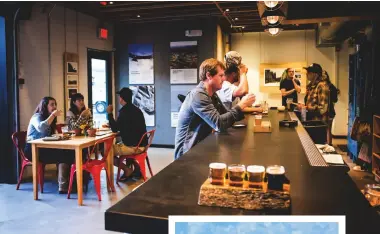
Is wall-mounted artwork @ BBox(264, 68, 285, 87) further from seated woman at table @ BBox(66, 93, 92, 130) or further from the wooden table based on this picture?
the wooden table

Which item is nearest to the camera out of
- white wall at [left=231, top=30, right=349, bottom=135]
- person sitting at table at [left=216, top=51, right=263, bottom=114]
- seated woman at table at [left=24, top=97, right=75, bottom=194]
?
person sitting at table at [left=216, top=51, right=263, bottom=114]

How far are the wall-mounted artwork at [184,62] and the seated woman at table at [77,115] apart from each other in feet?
9.70

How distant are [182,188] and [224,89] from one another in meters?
2.64

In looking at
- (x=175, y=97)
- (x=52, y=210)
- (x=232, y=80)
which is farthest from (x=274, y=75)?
(x=52, y=210)

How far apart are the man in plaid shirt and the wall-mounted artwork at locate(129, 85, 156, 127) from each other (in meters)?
3.46

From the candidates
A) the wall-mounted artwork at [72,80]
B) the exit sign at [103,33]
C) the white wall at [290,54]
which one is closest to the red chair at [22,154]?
the wall-mounted artwork at [72,80]

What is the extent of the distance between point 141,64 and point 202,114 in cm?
A: 596

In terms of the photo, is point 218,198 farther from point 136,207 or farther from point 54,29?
point 54,29

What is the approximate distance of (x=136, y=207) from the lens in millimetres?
1240

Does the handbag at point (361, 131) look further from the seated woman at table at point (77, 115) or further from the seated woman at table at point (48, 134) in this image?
the seated woman at table at point (48, 134)

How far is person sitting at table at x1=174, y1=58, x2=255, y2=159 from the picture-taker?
8.98ft

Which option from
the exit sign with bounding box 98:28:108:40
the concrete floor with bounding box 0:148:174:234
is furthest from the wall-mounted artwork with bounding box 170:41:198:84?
the concrete floor with bounding box 0:148:174:234

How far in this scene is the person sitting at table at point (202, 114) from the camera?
2.74m

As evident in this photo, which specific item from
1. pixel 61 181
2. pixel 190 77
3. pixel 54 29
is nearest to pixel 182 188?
pixel 61 181
